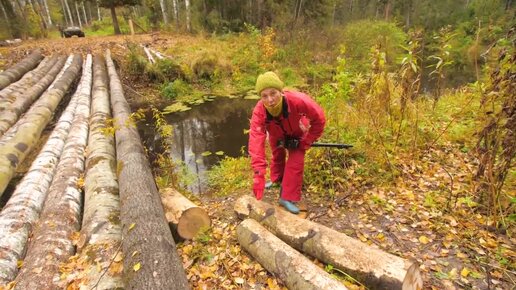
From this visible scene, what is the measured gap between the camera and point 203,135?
758cm

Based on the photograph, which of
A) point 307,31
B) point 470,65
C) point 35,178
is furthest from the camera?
point 470,65

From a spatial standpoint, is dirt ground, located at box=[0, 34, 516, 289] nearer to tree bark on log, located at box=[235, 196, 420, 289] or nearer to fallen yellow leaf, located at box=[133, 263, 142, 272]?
tree bark on log, located at box=[235, 196, 420, 289]

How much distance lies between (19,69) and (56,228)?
9500 mm

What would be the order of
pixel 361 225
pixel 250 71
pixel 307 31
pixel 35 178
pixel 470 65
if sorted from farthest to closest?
pixel 470 65, pixel 307 31, pixel 250 71, pixel 35 178, pixel 361 225

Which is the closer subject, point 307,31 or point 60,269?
point 60,269

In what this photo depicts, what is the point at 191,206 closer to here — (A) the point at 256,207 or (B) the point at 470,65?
(A) the point at 256,207

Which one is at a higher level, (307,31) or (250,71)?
(307,31)

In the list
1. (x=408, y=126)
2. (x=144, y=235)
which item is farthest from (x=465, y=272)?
(x=408, y=126)

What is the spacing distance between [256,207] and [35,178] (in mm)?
2876

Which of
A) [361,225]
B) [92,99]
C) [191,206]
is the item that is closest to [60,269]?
[191,206]

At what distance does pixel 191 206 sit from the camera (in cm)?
318

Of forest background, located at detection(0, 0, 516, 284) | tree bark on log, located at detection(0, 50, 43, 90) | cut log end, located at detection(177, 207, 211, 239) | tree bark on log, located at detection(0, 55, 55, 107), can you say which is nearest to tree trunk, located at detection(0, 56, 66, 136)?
tree bark on log, located at detection(0, 55, 55, 107)

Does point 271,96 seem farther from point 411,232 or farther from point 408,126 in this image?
point 408,126

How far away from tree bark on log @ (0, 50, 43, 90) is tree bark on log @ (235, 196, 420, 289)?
29.5ft
